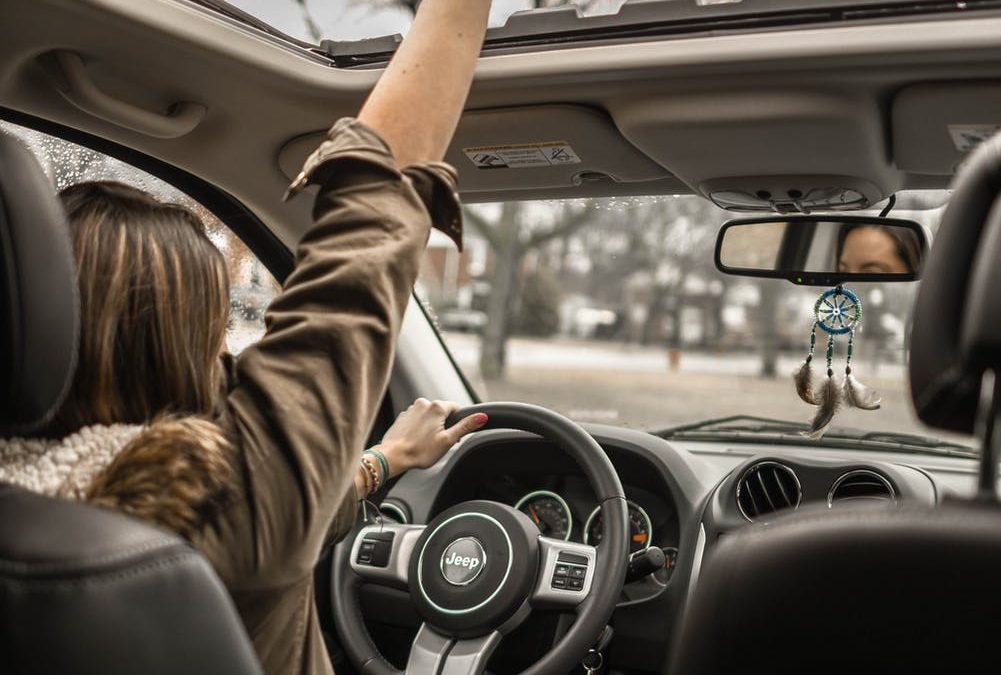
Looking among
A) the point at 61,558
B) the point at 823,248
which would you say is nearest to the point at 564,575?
the point at 823,248

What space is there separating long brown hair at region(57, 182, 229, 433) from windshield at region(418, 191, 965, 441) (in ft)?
4.59

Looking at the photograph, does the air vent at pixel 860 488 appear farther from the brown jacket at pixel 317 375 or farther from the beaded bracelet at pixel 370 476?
the brown jacket at pixel 317 375

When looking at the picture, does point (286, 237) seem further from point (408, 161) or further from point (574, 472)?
point (408, 161)

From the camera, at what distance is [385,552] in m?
2.55

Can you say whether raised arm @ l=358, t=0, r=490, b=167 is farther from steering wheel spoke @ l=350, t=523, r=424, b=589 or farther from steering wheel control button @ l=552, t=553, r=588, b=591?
steering wheel spoke @ l=350, t=523, r=424, b=589

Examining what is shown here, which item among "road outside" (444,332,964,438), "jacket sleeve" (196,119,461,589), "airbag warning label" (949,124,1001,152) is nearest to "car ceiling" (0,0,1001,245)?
"airbag warning label" (949,124,1001,152)

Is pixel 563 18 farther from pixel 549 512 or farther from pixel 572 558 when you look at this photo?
pixel 549 512

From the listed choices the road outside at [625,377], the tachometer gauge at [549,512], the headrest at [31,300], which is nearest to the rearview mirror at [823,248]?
the tachometer gauge at [549,512]

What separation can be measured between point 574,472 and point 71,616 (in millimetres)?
1931

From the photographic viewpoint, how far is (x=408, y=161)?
4.56 ft

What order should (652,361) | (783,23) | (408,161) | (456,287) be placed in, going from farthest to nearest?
(652,361) < (456,287) < (783,23) < (408,161)

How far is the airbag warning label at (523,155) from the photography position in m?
2.44

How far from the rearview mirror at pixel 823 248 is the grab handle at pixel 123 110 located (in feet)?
4.54

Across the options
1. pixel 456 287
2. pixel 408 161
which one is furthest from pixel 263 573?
pixel 456 287
